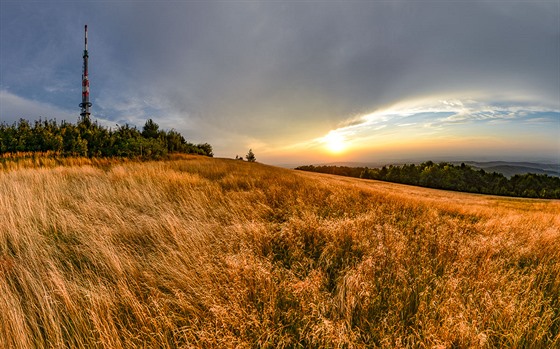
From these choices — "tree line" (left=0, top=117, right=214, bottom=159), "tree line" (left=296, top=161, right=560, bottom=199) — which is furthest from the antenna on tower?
"tree line" (left=296, top=161, right=560, bottom=199)

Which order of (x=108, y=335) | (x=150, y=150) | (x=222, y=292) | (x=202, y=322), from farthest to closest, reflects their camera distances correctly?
1. (x=150, y=150)
2. (x=222, y=292)
3. (x=202, y=322)
4. (x=108, y=335)

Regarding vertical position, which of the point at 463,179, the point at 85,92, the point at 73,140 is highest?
the point at 85,92

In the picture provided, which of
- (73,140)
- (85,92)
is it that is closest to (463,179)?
(73,140)

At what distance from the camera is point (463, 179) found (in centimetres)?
5588

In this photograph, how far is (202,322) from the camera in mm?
1919

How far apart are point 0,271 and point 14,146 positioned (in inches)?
913

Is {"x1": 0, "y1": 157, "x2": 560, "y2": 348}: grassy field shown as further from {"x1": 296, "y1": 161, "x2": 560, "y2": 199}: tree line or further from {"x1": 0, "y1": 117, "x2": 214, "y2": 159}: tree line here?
{"x1": 296, "y1": 161, "x2": 560, "y2": 199}: tree line

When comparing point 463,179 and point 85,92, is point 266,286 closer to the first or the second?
point 85,92

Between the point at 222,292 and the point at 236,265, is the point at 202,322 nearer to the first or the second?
the point at 222,292

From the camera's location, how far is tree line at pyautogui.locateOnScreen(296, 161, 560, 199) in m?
49.2

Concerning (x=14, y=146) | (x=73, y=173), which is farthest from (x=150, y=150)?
(x=73, y=173)

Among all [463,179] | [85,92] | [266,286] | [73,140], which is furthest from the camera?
[463,179]

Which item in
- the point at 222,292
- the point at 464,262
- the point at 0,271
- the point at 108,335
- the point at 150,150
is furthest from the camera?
the point at 150,150

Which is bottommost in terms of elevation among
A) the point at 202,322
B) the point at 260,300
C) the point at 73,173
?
the point at 202,322
